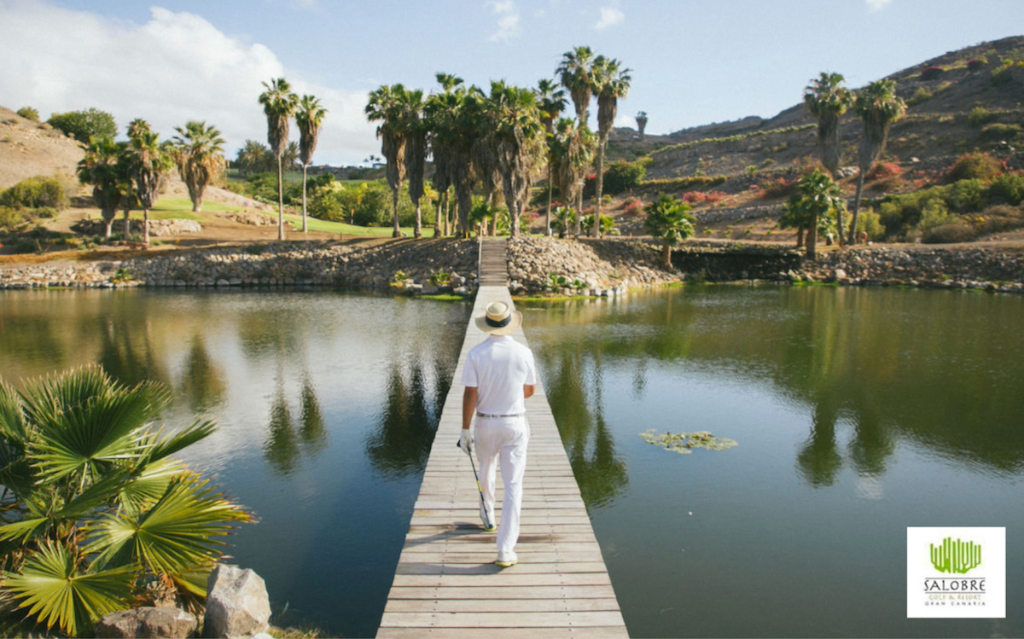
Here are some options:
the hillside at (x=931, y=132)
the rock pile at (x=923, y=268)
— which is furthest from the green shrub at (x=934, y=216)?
the hillside at (x=931, y=132)

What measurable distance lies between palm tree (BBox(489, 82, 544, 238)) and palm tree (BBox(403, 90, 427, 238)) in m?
6.20

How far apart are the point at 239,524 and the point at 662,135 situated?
127 meters

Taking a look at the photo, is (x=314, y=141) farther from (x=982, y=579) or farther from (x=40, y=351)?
(x=982, y=579)

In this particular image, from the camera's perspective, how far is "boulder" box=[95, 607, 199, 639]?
16.2 ft

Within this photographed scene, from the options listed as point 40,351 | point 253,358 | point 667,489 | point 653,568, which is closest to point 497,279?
point 253,358

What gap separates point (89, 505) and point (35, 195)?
56.5m

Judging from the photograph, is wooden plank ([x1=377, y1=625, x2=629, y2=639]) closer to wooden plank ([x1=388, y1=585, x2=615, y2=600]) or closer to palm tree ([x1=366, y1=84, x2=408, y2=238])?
wooden plank ([x1=388, y1=585, x2=615, y2=600])

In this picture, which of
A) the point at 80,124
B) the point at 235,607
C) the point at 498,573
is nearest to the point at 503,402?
the point at 498,573

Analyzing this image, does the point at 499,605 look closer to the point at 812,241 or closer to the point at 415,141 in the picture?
the point at 415,141

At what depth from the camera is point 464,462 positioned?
787cm

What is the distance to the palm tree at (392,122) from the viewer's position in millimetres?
38688

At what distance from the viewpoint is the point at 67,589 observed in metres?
5.02

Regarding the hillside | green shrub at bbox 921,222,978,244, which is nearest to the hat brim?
green shrub at bbox 921,222,978,244

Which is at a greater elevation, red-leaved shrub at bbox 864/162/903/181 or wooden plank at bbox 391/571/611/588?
red-leaved shrub at bbox 864/162/903/181
